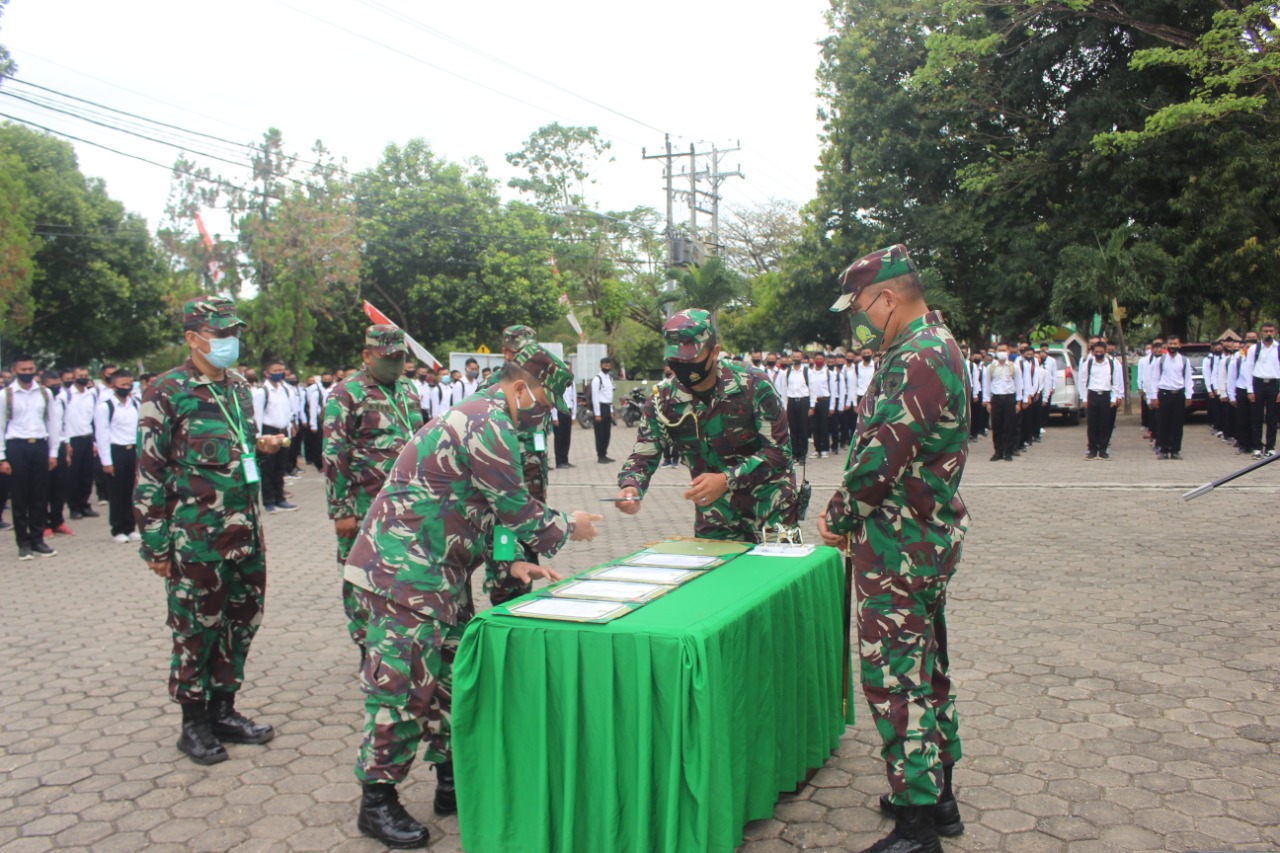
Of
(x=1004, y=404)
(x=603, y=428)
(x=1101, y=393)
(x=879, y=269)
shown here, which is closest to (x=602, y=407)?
(x=603, y=428)

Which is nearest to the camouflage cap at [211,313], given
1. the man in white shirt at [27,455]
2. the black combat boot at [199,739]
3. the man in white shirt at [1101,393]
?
the black combat boot at [199,739]

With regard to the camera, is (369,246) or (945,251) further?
(369,246)

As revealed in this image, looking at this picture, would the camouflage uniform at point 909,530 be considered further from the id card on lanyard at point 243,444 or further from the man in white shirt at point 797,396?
the man in white shirt at point 797,396

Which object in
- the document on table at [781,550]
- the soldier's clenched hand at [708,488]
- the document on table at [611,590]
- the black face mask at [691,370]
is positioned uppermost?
the black face mask at [691,370]

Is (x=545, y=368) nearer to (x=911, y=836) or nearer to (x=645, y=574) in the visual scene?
(x=645, y=574)

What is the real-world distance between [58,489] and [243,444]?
25.7ft

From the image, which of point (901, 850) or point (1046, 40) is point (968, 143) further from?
point (901, 850)

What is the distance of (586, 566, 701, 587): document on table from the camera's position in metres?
3.59

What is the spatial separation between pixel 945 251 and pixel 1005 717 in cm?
2555

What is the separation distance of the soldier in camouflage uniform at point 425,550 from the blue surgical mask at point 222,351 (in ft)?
4.77

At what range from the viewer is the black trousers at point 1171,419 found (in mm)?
14523

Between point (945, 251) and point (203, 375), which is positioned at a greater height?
point (945, 251)

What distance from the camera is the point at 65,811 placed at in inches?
150

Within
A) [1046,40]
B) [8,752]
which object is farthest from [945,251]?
[8,752]
